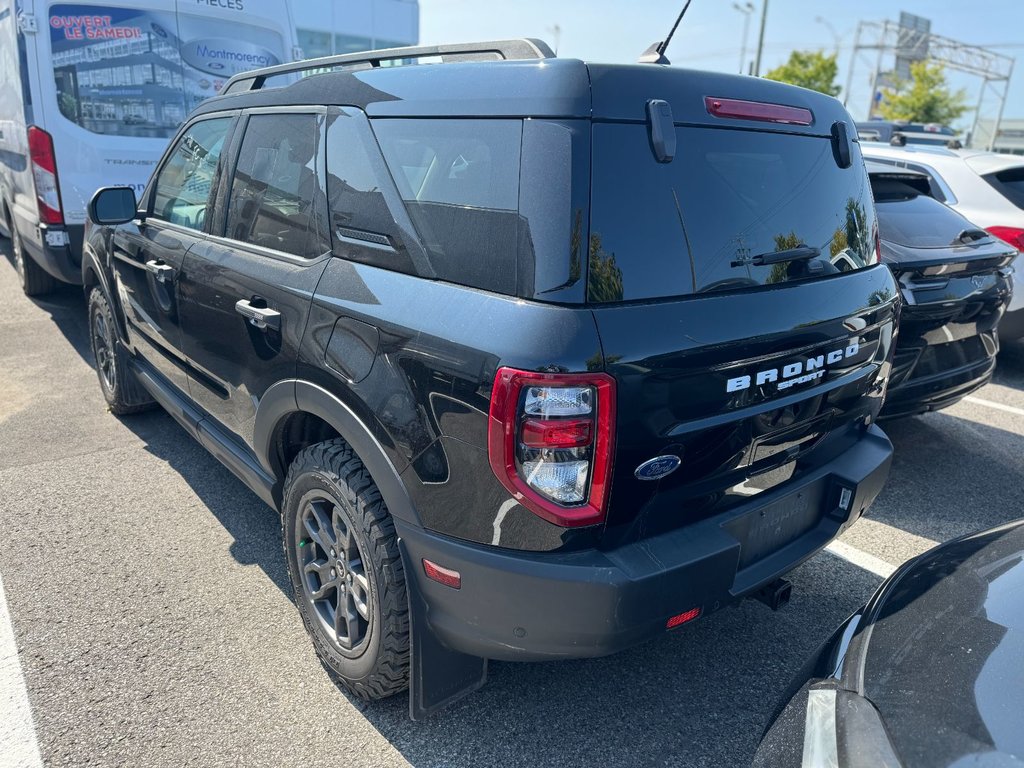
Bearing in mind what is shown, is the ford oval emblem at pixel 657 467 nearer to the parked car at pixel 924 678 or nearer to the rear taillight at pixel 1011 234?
the parked car at pixel 924 678

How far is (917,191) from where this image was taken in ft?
14.8

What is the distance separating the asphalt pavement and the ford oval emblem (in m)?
0.96

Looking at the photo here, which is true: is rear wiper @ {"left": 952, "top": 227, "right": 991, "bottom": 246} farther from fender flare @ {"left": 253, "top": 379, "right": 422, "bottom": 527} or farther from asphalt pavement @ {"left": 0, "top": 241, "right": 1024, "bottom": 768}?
fender flare @ {"left": 253, "top": 379, "right": 422, "bottom": 527}

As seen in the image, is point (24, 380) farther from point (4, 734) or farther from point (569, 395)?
point (569, 395)

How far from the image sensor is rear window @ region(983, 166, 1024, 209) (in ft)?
18.4

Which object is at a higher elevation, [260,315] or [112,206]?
[112,206]

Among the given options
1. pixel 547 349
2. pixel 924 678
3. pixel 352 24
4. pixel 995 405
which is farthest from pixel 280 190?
pixel 352 24

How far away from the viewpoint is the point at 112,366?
4492 mm

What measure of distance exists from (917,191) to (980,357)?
1.10 meters

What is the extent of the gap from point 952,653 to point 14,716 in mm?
2621

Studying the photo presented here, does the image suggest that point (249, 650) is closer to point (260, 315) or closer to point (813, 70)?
point (260, 315)

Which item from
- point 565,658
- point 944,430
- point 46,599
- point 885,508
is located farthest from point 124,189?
point 944,430

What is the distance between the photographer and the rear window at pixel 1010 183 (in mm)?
5613

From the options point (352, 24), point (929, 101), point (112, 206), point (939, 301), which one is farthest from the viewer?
point (929, 101)
